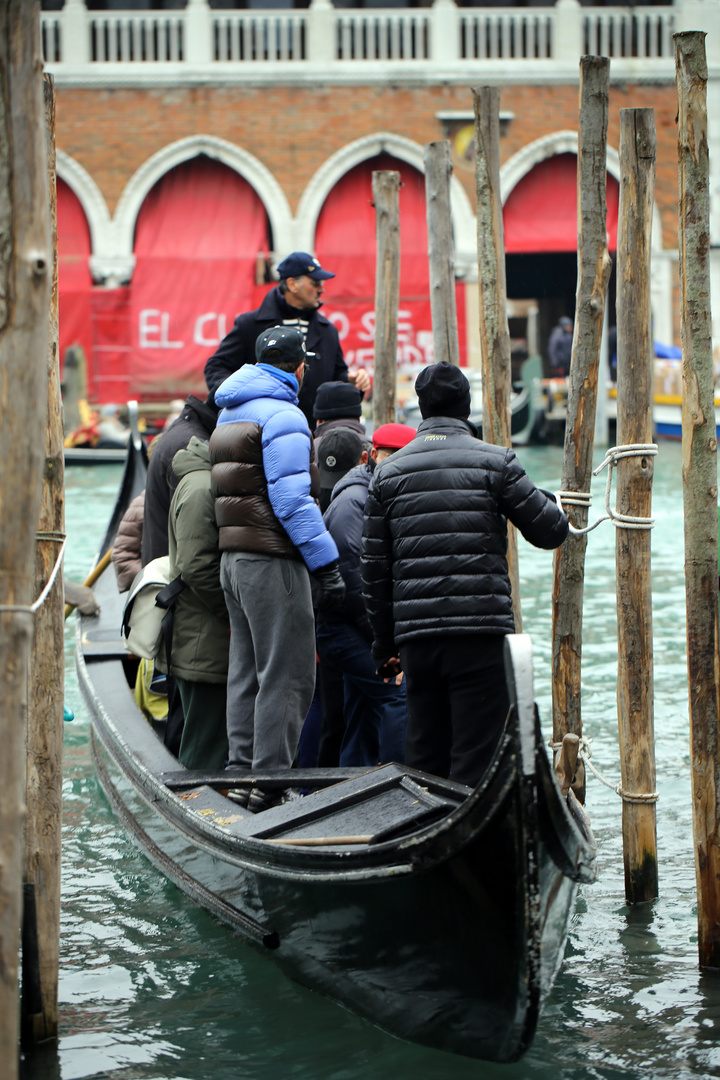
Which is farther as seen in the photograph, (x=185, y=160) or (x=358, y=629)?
(x=185, y=160)

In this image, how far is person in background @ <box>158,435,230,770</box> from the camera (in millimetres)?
3887

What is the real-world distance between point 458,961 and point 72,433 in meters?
14.0

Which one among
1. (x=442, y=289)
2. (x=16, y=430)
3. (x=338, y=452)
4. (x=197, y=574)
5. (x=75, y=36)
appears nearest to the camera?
(x=16, y=430)

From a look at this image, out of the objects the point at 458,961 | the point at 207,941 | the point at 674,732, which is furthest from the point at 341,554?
the point at 674,732

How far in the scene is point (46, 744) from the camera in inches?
118

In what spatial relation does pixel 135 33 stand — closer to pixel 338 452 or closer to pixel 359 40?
pixel 359 40

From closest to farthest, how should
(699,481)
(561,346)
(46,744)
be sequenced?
(46,744)
(699,481)
(561,346)

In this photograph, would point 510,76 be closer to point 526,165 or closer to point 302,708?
point 526,165

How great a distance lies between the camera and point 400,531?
3416 mm

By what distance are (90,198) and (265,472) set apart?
14.5 m

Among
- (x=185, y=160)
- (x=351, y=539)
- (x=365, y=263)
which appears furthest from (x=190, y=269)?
(x=351, y=539)

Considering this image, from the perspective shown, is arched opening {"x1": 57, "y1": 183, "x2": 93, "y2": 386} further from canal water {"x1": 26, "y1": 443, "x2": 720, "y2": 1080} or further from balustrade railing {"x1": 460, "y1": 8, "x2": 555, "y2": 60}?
canal water {"x1": 26, "y1": 443, "x2": 720, "y2": 1080}

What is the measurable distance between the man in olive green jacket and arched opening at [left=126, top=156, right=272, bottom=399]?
515 inches

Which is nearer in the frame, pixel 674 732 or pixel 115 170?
pixel 674 732
